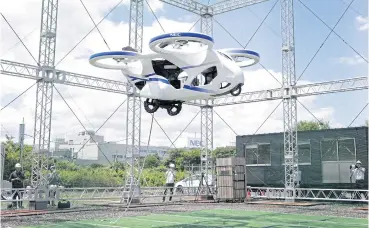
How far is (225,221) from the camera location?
11.2 metres

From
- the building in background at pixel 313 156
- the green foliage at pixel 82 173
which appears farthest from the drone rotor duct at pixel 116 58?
the building in background at pixel 313 156

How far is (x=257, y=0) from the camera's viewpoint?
19.7 metres

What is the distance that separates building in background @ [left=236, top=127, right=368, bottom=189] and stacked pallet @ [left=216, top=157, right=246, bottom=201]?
1953 mm

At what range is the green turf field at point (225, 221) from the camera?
1053cm

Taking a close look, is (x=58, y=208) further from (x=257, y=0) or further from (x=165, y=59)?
(x=257, y=0)

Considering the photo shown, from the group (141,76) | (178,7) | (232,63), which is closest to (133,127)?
(178,7)

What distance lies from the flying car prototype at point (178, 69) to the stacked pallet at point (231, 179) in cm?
845

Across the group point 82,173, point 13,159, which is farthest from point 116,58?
point 13,159

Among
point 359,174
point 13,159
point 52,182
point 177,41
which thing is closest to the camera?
point 177,41

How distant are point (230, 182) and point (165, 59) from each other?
32.4ft

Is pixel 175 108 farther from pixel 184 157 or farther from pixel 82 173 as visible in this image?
pixel 184 157

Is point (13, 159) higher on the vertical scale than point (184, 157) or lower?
lower

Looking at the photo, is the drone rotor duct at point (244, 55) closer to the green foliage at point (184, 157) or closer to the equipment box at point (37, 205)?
the equipment box at point (37, 205)

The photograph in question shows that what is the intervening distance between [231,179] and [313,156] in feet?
12.4
